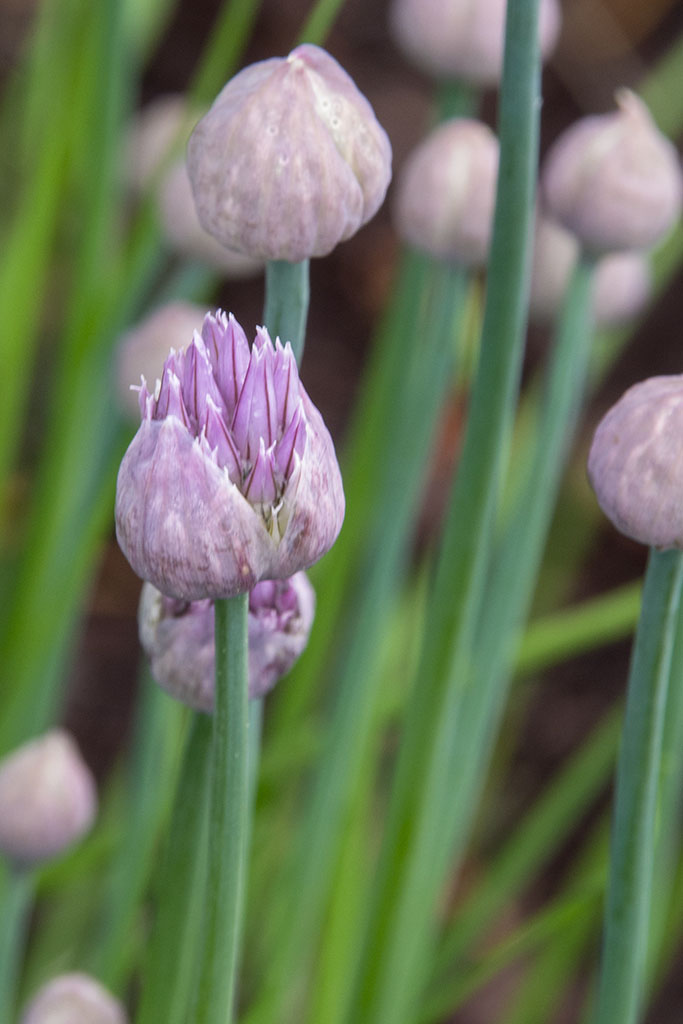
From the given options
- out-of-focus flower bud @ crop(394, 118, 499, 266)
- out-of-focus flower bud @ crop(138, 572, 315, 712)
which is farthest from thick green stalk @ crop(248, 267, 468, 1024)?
out-of-focus flower bud @ crop(138, 572, 315, 712)

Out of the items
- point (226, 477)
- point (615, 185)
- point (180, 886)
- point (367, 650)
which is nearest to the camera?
point (226, 477)

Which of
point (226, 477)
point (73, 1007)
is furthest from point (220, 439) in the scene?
point (73, 1007)

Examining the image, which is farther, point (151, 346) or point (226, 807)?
point (151, 346)

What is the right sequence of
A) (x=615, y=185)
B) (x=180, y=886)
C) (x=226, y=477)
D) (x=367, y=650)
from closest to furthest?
(x=226, y=477) → (x=180, y=886) → (x=615, y=185) → (x=367, y=650)

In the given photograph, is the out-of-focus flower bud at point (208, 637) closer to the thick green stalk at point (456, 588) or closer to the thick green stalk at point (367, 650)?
the thick green stalk at point (456, 588)

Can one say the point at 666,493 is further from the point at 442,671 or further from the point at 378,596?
the point at 378,596

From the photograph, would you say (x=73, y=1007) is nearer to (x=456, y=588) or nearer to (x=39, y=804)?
(x=39, y=804)

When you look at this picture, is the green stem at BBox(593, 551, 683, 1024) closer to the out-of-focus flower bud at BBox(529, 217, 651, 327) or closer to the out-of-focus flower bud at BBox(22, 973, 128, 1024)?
the out-of-focus flower bud at BBox(22, 973, 128, 1024)

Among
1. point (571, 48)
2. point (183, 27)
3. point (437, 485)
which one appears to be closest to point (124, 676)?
point (437, 485)
